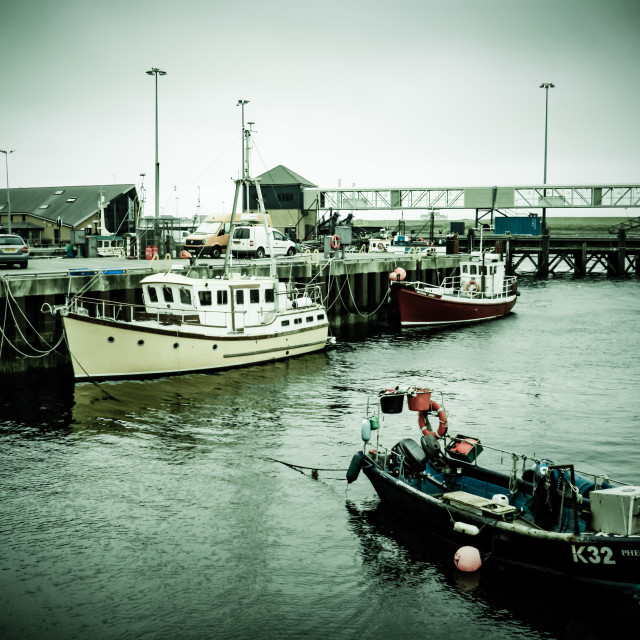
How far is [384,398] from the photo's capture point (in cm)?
1550

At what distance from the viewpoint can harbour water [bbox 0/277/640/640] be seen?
1130 centimetres

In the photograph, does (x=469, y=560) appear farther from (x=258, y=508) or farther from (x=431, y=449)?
(x=258, y=508)

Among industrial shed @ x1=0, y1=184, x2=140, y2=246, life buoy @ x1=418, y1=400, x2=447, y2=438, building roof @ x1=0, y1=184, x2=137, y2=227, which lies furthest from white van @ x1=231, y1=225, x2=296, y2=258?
building roof @ x1=0, y1=184, x2=137, y2=227

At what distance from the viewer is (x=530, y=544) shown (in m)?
12.0

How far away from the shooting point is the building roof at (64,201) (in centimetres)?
7962

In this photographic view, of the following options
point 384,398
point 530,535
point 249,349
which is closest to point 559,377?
point 249,349

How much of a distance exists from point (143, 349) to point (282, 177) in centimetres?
6662

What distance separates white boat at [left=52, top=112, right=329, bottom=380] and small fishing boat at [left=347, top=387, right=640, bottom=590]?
467 inches

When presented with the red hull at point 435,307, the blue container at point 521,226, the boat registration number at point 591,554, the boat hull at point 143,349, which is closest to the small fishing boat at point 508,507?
the boat registration number at point 591,554

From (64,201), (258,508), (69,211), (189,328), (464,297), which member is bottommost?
(258,508)

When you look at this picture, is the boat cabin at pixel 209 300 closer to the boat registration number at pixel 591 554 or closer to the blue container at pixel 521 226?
the boat registration number at pixel 591 554

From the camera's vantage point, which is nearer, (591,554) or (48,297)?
(591,554)

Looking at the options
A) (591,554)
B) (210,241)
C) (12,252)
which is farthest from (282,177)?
(591,554)

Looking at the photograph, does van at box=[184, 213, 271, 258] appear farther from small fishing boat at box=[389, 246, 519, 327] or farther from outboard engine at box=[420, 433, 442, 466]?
outboard engine at box=[420, 433, 442, 466]
